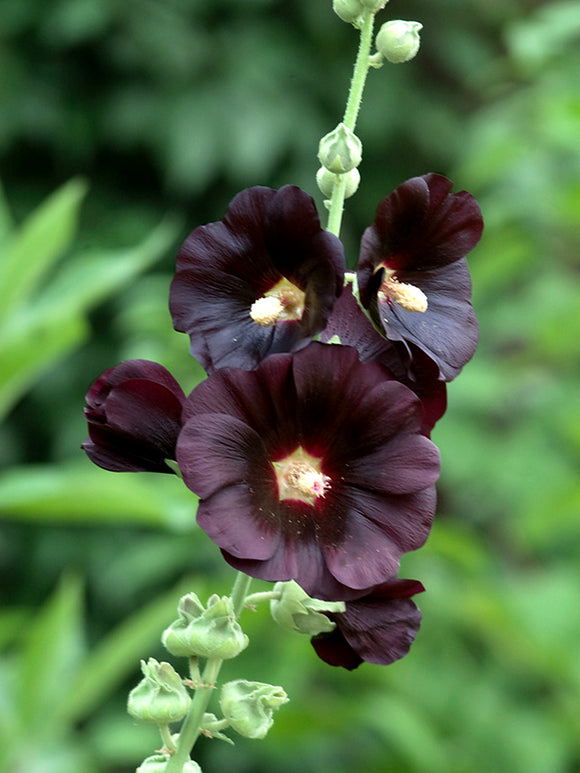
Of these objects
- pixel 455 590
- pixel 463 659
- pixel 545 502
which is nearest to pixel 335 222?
pixel 545 502

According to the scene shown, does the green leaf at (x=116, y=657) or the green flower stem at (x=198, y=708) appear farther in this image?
the green leaf at (x=116, y=657)

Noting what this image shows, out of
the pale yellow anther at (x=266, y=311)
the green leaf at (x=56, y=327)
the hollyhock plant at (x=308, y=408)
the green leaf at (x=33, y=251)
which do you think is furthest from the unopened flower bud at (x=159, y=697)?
the green leaf at (x=33, y=251)

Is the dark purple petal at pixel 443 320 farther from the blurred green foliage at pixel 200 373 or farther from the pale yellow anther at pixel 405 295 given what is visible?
the blurred green foliage at pixel 200 373

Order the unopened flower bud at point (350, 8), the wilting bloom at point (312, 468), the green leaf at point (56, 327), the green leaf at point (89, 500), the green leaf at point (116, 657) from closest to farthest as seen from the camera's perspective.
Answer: the wilting bloom at point (312, 468) → the unopened flower bud at point (350, 8) → the green leaf at point (89, 500) → the green leaf at point (56, 327) → the green leaf at point (116, 657)

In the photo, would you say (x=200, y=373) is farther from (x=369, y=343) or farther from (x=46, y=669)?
(x=369, y=343)

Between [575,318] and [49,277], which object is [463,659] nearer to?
[575,318]

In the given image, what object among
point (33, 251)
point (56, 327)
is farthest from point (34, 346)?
point (33, 251)
